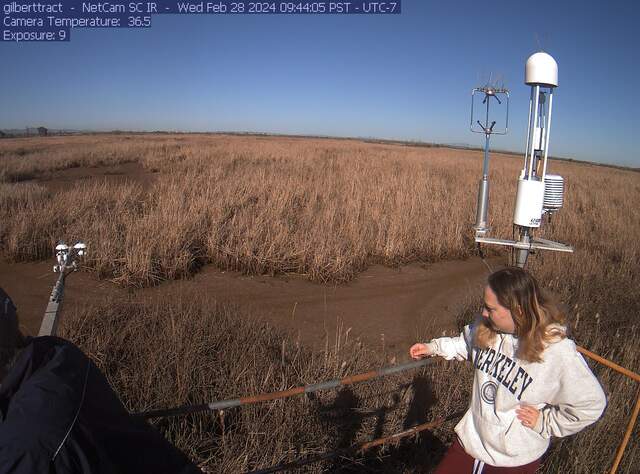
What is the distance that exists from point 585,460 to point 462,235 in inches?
232

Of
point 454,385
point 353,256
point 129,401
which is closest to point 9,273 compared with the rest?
point 129,401

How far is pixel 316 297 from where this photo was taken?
5992 mm

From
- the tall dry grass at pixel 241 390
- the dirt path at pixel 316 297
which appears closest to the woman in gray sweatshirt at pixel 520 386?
the tall dry grass at pixel 241 390

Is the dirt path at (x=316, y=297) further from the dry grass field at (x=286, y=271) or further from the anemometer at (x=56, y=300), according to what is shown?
the anemometer at (x=56, y=300)

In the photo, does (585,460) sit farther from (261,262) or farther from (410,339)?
(261,262)

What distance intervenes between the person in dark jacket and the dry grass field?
1316 millimetres

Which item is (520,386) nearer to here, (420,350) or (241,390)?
(420,350)

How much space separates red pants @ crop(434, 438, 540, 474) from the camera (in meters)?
1.83

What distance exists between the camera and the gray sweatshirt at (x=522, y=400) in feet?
5.32

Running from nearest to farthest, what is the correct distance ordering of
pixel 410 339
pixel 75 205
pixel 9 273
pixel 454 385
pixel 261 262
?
pixel 454 385, pixel 410 339, pixel 9 273, pixel 261 262, pixel 75 205

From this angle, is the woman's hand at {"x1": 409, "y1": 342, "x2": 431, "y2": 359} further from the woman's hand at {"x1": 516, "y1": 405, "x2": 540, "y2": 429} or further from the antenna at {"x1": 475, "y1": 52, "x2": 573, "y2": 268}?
the antenna at {"x1": 475, "y1": 52, "x2": 573, "y2": 268}

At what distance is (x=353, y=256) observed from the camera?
6.72m

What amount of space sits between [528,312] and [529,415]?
385 millimetres

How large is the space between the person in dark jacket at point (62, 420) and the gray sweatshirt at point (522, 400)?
47.2 inches
